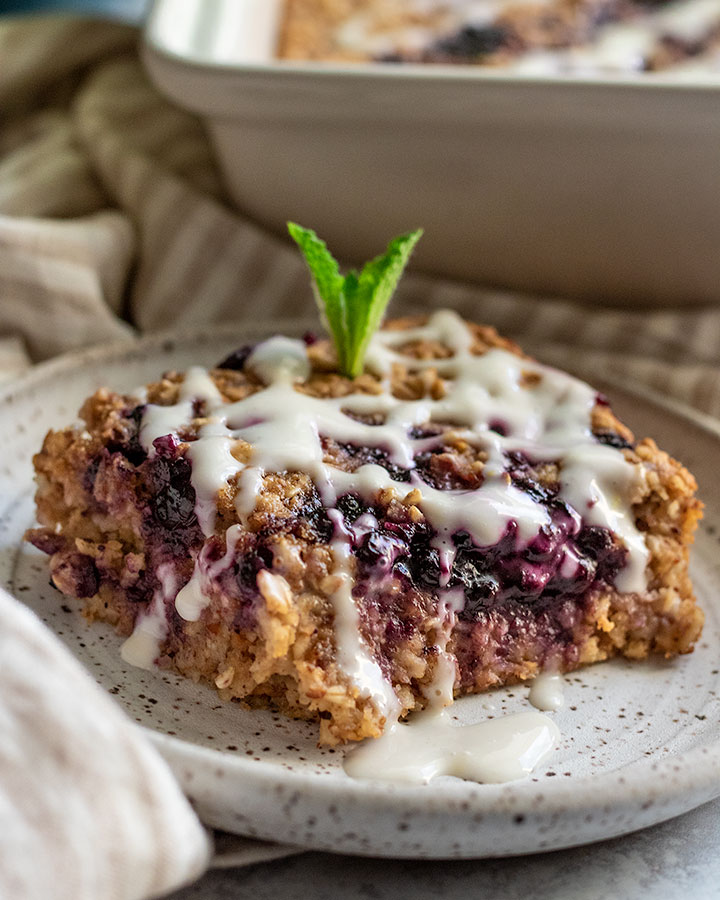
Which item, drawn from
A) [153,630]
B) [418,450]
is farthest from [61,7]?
[153,630]

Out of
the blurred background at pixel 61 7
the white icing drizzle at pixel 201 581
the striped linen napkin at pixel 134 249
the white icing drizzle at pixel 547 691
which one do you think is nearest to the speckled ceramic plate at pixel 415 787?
the white icing drizzle at pixel 547 691

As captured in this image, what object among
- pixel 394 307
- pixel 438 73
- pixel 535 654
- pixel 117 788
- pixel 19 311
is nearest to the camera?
pixel 117 788

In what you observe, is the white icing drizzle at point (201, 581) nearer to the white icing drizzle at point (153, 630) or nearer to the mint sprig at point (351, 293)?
the white icing drizzle at point (153, 630)

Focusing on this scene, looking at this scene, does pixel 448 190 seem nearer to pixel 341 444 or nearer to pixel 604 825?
pixel 341 444

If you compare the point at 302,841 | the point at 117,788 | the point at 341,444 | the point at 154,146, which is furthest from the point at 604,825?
the point at 154,146

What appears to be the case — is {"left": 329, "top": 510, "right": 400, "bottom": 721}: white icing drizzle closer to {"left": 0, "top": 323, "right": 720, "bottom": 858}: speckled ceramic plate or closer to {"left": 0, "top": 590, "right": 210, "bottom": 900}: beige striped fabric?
{"left": 0, "top": 323, "right": 720, "bottom": 858}: speckled ceramic plate

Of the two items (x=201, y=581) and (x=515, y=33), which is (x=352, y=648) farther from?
(x=515, y=33)
